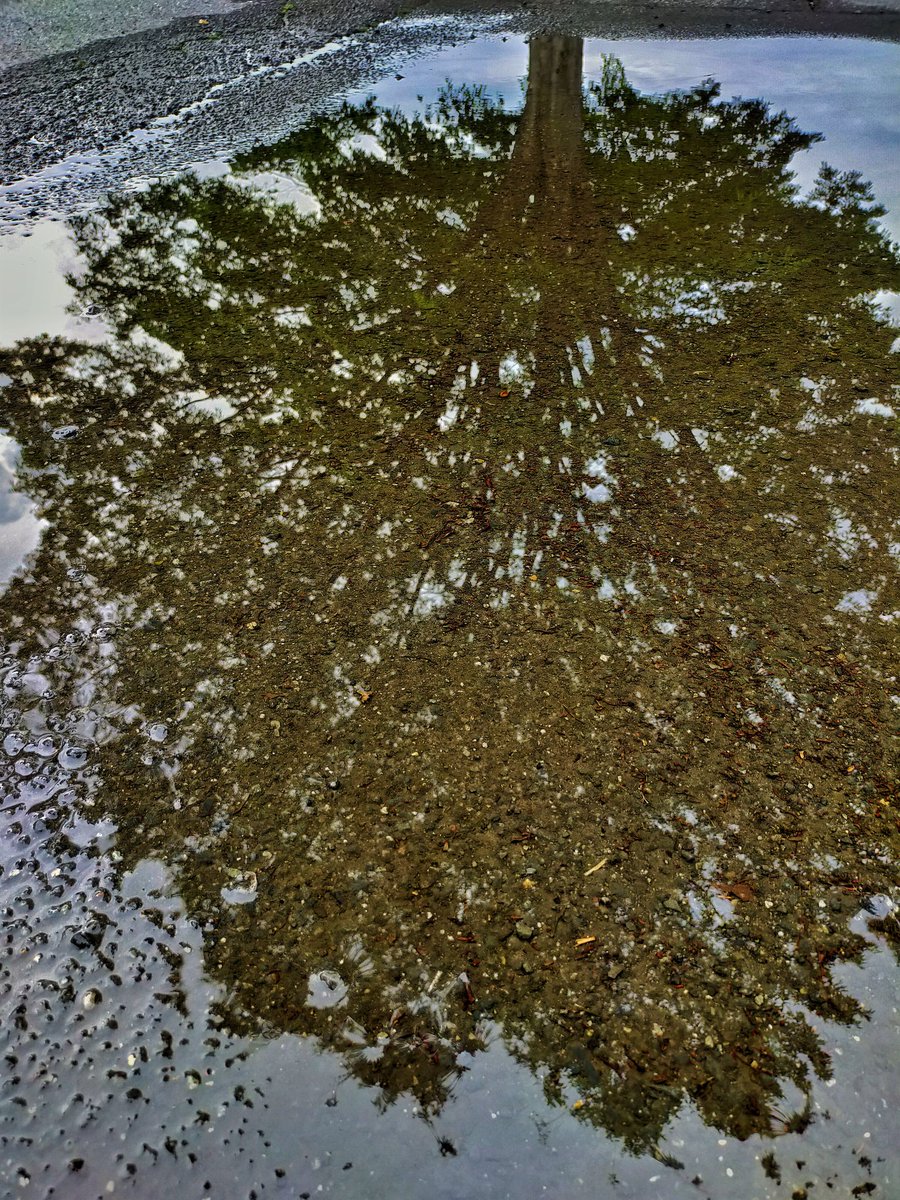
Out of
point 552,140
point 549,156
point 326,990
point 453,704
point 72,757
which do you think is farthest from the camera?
point 552,140

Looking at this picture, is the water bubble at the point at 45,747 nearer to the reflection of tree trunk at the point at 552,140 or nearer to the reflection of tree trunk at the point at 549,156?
the reflection of tree trunk at the point at 549,156

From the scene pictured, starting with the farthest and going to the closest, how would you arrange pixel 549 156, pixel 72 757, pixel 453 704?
pixel 549 156 → pixel 453 704 → pixel 72 757

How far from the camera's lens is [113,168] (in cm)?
496

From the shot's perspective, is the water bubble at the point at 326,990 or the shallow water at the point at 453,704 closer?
the shallow water at the point at 453,704

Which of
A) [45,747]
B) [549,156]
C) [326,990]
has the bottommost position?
[326,990]

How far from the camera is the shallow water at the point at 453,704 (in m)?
1.56

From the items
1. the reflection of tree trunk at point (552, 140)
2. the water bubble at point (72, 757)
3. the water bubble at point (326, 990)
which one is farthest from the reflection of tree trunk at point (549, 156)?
the water bubble at point (326, 990)

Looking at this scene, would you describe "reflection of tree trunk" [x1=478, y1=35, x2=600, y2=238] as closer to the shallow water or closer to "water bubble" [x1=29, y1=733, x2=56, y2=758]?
the shallow water

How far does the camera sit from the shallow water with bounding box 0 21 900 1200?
61.5 inches

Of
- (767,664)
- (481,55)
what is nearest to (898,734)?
(767,664)

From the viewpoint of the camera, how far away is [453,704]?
223 centimetres

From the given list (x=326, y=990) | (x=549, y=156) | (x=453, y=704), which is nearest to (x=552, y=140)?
(x=549, y=156)

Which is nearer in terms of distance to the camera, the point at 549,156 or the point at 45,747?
the point at 45,747

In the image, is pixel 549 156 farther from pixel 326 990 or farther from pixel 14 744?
pixel 326 990
